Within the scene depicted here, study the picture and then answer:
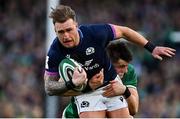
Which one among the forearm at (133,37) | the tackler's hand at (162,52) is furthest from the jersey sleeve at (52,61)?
the tackler's hand at (162,52)

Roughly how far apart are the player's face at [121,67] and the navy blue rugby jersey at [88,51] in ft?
1.18

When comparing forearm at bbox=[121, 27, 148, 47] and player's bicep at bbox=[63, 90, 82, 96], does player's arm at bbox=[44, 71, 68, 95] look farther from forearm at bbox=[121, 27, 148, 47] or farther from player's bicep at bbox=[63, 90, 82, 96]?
forearm at bbox=[121, 27, 148, 47]

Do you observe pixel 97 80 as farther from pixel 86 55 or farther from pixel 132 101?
pixel 132 101

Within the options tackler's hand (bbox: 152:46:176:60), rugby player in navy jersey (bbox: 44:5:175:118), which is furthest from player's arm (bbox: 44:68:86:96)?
tackler's hand (bbox: 152:46:176:60)

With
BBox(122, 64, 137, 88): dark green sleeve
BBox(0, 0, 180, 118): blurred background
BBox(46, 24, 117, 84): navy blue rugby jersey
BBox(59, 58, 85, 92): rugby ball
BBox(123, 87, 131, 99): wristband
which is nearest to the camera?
BBox(59, 58, 85, 92): rugby ball

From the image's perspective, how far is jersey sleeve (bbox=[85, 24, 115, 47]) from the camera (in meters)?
7.84

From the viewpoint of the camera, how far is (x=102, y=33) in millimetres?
7855

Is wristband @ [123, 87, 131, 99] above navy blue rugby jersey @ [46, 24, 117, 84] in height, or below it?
below

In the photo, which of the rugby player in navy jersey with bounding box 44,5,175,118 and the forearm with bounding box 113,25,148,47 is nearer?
the rugby player in navy jersey with bounding box 44,5,175,118

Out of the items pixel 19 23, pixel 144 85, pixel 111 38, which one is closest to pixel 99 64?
pixel 111 38

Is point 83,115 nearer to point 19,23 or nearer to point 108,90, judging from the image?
point 108,90

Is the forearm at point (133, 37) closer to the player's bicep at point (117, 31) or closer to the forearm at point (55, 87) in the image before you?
the player's bicep at point (117, 31)

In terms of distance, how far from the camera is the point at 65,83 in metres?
7.62

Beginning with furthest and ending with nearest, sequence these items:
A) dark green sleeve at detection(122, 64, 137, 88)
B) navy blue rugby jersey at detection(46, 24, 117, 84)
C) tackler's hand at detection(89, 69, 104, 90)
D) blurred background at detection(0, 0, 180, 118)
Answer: blurred background at detection(0, 0, 180, 118), dark green sleeve at detection(122, 64, 137, 88), tackler's hand at detection(89, 69, 104, 90), navy blue rugby jersey at detection(46, 24, 117, 84)
